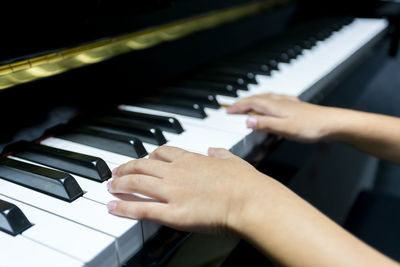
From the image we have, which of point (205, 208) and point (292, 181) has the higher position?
point (205, 208)

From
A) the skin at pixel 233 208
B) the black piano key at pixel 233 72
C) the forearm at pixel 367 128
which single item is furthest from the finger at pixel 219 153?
the black piano key at pixel 233 72

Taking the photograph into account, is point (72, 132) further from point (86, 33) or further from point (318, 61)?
point (318, 61)

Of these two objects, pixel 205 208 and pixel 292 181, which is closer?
pixel 205 208

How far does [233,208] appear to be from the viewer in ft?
1.53

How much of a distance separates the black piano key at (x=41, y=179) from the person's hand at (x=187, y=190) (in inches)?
2.0

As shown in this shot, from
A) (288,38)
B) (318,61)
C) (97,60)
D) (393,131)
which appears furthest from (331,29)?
(97,60)

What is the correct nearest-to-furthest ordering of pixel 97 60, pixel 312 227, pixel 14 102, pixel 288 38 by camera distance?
pixel 312 227, pixel 14 102, pixel 97 60, pixel 288 38

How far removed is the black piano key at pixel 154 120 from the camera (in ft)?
2.29

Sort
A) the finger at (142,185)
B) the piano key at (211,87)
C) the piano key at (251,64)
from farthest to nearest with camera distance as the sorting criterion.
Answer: the piano key at (251,64)
the piano key at (211,87)
the finger at (142,185)

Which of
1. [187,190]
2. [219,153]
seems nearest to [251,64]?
[219,153]

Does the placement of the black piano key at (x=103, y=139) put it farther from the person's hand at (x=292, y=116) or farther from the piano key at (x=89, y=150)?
the person's hand at (x=292, y=116)

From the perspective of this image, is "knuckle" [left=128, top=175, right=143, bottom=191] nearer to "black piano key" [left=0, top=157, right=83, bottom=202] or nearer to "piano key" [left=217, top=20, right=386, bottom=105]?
"black piano key" [left=0, top=157, right=83, bottom=202]

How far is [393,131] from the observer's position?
800 millimetres

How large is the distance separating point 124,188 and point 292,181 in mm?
758
